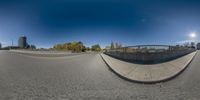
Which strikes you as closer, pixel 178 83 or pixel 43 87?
pixel 43 87

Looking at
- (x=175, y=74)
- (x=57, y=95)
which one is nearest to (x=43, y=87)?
(x=57, y=95)

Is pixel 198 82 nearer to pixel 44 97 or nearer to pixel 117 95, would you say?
pixel 117 95

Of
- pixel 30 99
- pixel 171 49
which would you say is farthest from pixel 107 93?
pixel 171 49

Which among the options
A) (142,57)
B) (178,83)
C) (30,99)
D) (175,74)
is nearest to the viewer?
(30,99)

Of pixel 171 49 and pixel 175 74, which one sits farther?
pixel 171 49

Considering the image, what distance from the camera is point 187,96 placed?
555 centimetres

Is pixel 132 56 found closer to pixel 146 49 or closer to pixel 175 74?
pixel 146 49

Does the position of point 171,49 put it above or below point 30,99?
above

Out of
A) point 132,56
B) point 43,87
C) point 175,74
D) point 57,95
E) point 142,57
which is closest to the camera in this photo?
point 57,95

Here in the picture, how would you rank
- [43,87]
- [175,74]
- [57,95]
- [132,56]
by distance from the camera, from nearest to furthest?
[57,95] < [43,87] < [175,74] < [132,56]

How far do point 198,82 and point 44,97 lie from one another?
17.7 feet

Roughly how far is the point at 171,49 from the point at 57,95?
11.8 metres

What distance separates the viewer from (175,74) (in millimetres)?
8477

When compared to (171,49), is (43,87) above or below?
below
